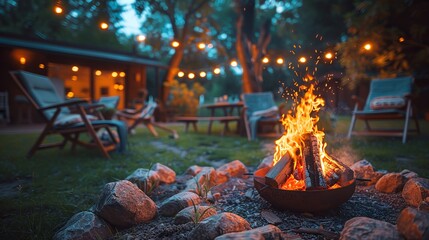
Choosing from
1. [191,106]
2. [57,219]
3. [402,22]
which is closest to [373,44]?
[402,22]

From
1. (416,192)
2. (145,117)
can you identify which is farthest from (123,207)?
(145,117)

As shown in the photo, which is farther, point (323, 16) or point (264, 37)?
point (323, 16)

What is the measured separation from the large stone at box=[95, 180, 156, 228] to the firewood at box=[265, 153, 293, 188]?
837 millimetres

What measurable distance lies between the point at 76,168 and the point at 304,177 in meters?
2.78

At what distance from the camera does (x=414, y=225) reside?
1.26 metres

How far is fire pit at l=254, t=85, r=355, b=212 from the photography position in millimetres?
1778

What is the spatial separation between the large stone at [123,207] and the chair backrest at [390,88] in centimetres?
553

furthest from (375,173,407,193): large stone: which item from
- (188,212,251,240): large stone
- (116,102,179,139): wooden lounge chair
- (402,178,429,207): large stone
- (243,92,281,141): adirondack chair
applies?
(116,102,179,139): wooden lounge chair

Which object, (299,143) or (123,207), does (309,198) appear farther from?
(123,207)

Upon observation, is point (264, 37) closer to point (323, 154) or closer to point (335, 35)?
point (323, 154)

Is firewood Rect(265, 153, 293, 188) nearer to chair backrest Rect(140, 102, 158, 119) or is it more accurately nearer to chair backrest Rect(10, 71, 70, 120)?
chair backrest Rect(10, 71, 70, 120)

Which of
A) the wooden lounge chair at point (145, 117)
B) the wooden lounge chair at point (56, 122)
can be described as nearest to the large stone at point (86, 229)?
the wooden lounge chair at point (56, 122)

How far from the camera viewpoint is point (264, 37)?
8484 millimetres

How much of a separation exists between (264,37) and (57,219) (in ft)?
25.4
